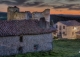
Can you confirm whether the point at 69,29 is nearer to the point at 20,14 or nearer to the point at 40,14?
the point at 40,14

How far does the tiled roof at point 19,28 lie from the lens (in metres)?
36.2

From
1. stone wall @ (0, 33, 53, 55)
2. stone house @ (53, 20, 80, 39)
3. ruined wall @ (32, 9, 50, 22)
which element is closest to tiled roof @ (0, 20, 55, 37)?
stone wall @ (0, 33, 53, 55)

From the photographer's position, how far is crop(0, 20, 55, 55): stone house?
3547cm

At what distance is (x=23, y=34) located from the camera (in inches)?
1458

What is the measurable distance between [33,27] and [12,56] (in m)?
6.96

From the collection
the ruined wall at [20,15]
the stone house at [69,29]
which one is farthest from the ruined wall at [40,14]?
the stone house at [69,29]

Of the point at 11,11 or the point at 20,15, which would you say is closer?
the point at 20,15

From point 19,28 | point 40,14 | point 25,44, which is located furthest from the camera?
point 40,14

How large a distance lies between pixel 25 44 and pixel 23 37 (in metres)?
1.25

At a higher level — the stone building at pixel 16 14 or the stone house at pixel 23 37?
the stone building at pixel 16 14

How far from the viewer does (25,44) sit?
123 feet

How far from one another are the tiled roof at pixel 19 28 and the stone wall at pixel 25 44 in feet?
2.21

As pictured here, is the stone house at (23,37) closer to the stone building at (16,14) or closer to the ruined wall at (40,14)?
the stone building at (16,14)

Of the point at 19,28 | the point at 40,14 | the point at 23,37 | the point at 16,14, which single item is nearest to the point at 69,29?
the point at 40,14
